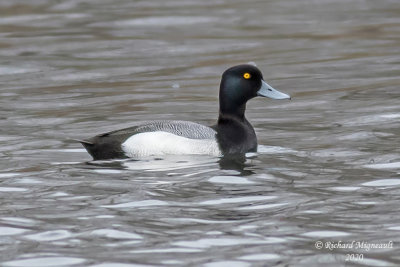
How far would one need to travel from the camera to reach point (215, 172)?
8.98 m

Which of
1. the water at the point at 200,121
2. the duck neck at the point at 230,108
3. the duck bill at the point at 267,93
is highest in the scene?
the duck bill at the point at 267,93

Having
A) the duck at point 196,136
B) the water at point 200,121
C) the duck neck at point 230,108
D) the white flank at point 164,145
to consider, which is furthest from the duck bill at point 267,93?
the white flank at point 164,145

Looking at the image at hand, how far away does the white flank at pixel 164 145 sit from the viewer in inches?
376

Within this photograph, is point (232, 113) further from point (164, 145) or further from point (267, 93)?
point (164, 145)

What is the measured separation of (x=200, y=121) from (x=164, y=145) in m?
2.35

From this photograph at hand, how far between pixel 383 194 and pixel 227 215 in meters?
1.20

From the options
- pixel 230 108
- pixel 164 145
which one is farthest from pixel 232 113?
pixel 164 145

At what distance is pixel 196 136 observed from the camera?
974 cm

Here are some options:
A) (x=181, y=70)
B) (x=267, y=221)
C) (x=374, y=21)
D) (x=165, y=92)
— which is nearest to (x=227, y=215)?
(x=267, y=221)

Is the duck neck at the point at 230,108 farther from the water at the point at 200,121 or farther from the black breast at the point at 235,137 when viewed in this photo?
the water at the point at 200,121

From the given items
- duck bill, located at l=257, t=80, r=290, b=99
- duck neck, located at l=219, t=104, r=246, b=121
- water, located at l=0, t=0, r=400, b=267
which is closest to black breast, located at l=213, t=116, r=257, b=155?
duck neck, located at l=219, t=104, r=246, b=121

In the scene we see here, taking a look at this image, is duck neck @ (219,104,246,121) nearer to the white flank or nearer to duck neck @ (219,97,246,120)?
duck neck @ (219,97,246,120)

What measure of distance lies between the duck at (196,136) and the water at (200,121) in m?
0.20

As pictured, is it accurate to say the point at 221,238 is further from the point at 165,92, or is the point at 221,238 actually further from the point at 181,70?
the point at 181,70
